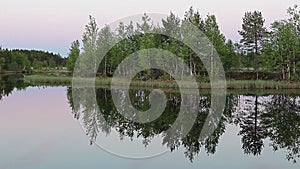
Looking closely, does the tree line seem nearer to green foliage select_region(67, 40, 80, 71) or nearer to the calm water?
green foliage select_region(67, 40, 80, 71)

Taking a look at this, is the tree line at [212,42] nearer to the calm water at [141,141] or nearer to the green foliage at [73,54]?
the green foliage at [73,54]

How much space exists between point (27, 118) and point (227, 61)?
1181 inches

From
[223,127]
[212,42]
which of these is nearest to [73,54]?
[212,42]

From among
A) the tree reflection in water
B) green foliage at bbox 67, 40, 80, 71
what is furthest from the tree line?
the tree reflection in water

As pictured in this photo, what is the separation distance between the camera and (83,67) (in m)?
40.2

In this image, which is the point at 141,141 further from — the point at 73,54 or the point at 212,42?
the point at 73,54

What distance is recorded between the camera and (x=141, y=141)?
1167cm

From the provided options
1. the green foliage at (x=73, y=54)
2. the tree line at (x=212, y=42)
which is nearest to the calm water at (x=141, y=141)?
the tree line at (x=212, y=42)

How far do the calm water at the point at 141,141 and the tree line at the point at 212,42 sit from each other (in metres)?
20.1

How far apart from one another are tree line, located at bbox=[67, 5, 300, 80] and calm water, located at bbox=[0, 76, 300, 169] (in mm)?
20073

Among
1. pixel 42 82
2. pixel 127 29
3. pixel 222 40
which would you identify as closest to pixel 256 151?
pixel 222 40

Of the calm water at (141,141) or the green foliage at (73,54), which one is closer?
the calm water at (141,141)

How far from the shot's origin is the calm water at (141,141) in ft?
30.1

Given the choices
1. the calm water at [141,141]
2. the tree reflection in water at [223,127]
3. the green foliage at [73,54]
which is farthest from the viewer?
the green foliage at [73,54]
